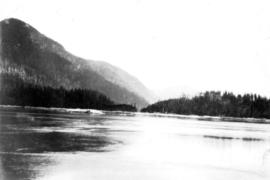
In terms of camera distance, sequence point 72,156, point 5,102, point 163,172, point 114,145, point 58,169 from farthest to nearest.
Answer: point 5,102 < point 114,145 < point 72,156 < point 163,172 < point 58,169

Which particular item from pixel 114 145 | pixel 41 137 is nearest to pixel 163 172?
pixel 114 145

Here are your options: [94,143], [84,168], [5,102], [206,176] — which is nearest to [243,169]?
[206,176]

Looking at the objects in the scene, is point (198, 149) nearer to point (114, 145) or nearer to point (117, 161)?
point (114, 145)

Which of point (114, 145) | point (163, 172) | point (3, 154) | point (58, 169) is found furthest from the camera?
point (114, 145)

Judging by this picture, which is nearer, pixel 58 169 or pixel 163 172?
pixel 58 169

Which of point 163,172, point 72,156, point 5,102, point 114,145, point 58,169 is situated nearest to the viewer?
point 58,169

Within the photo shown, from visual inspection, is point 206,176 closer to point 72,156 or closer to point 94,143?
point 72,156

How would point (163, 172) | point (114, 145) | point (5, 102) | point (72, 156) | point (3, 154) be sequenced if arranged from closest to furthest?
point (163, 172) → point (3, 154) → point (72, 156) → point (114, 145) → point (5, 102)

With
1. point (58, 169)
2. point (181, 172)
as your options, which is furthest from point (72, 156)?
point (181, 172)

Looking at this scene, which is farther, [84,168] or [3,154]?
[3,154]
